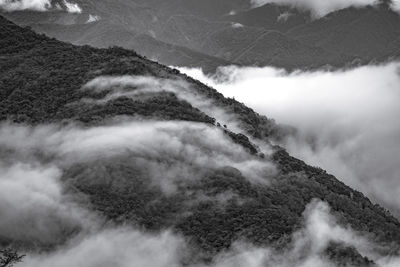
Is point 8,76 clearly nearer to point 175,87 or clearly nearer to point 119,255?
point 175,87

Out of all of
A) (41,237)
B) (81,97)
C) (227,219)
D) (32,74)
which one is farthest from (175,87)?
(41,237)

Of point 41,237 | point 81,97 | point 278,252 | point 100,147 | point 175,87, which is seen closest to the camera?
point 41,237

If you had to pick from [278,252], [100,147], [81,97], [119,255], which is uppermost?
[81,97]

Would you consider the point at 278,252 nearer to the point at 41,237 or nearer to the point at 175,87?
the point at 41,237

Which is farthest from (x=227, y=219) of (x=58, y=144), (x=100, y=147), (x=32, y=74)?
(x=32, y=74)

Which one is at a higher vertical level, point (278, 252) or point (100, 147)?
point (100, 147)

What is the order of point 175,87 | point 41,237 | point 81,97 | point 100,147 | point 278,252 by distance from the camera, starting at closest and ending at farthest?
point 41,237 → point 278,252 → point 100,147 → point 81,97 → point 175,87

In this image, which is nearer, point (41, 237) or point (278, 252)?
point (41, 237)
